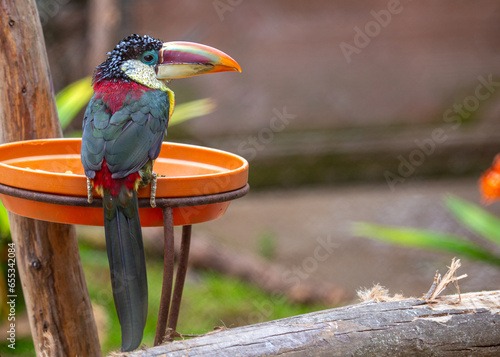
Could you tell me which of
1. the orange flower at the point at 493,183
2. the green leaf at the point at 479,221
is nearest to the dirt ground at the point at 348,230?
the green leaf at the point at 479,221

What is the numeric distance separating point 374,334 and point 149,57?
0.85 m

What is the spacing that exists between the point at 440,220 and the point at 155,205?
10.8ft

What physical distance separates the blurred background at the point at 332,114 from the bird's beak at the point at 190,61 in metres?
2.17

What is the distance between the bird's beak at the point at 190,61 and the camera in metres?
1.45

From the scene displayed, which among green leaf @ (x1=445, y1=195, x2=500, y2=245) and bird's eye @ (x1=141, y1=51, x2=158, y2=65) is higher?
bird's eye @ (x1=141, y1=51, x2=158, y2=65)

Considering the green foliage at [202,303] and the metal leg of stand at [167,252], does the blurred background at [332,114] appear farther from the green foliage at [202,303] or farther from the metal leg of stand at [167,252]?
the metal leg of stand at [167,252]

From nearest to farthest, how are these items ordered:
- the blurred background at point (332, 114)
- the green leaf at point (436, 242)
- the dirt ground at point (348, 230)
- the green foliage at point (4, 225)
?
the green foliage at point (4, 225)
the green leaf at point (436, 242)
the dirt ground at point (348, 230)
the blurred background at point (332, 114)

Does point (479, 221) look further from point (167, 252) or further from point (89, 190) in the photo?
point (89, 190)

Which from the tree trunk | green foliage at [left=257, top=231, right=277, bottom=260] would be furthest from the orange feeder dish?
green foliage at [left=257, top=231, right=277, bottom=260]

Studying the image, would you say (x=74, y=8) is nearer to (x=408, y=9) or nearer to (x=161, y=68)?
(x=408, y=9)

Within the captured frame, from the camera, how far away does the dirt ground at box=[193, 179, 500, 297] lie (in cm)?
365

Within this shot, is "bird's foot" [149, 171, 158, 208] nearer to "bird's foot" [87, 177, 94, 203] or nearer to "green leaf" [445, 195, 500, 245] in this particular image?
"bird's foot" [87, 177, 94, 203]

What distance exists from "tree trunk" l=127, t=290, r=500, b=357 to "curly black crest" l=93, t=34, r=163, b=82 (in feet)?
2.20

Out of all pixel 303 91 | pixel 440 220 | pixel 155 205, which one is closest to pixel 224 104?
pixel 303 91
